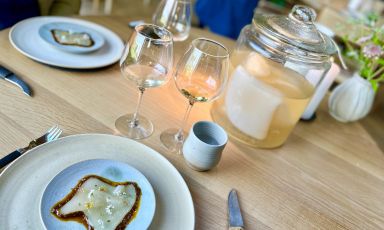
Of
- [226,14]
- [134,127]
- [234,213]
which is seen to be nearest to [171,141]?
[134,127]

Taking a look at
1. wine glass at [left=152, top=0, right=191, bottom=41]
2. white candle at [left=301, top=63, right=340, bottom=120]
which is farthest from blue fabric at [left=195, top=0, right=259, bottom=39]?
white candle at [left=301, top=63, right=340, bottom=120]

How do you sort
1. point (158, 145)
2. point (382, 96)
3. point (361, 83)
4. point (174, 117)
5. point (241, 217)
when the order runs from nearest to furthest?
1. point (241, 217)
2. point (158, 145)
3. point (174, 117)
4. point (361, 83)
5. point (382, 96)

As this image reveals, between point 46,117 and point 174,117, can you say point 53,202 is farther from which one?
point 174,117

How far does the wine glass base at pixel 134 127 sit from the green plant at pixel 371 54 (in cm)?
56

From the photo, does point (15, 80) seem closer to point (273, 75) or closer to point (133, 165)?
point (133, 165)

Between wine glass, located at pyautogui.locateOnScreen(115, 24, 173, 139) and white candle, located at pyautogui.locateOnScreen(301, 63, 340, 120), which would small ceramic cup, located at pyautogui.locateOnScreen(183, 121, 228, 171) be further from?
white candle, located at pyautogui.locateOnScreen(301, 63, 340, 120)

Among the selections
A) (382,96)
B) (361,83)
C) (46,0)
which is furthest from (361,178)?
(46,0)

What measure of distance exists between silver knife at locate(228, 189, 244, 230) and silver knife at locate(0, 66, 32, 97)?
0.43 meters

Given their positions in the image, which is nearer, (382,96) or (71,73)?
(71,73)

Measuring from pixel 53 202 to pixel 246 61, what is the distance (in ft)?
1.56

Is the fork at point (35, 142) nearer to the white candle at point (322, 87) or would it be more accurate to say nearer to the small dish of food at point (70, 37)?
the small dish of food at point (70, 37)

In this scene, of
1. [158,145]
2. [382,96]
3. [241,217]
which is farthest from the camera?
[382,96]

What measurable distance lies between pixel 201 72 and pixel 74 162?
0.27 m

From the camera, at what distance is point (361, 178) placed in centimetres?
76
